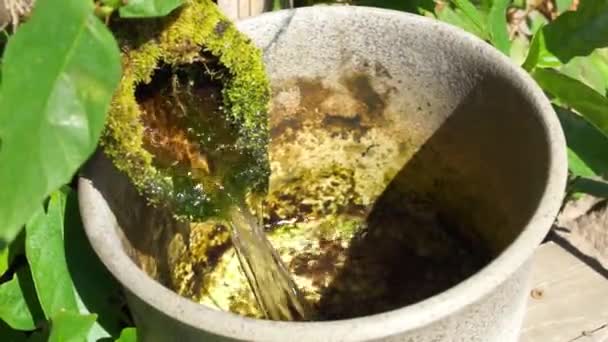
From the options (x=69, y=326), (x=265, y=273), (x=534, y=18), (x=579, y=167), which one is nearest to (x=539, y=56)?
(x=579, y=167)

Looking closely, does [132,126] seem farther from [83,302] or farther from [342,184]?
[342,184]

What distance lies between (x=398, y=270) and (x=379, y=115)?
0.84ft

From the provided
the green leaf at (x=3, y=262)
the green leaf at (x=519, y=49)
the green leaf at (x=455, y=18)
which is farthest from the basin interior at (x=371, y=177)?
the green leaf at (x=519, y=49)

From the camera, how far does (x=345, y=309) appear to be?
168 centimetres

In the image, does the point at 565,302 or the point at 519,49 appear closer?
the point at 565,302

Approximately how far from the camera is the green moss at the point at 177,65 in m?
1.22

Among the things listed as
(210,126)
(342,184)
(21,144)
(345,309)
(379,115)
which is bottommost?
(345,309)

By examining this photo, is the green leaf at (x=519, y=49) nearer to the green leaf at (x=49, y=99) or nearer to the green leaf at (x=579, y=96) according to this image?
the green leaf at (x=579, y=96)

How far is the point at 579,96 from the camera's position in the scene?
1506mm

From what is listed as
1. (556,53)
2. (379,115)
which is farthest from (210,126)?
(556,53)

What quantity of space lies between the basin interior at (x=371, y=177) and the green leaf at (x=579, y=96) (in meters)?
0.15

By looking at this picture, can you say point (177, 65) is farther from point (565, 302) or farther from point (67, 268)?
point (565, 302)

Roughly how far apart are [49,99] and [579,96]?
84cm

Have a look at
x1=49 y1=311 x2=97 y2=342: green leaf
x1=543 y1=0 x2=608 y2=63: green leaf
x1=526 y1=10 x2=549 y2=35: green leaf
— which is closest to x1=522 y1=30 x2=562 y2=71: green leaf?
x1=543 y1=0 x2=608 y2=63: green leaf
